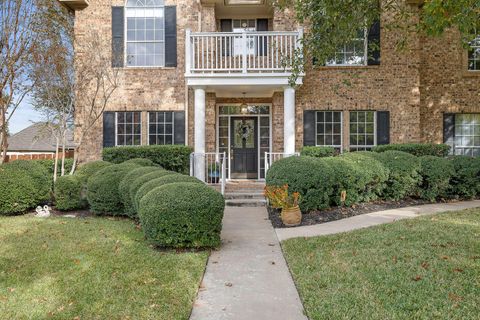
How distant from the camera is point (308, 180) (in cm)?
814

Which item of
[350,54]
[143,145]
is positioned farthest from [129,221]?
[350,54]

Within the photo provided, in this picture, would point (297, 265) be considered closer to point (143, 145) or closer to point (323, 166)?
point (323, 166)

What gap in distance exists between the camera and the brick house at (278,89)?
12.8m

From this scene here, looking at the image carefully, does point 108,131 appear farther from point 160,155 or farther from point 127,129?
point 160,155

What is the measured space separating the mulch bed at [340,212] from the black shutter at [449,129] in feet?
15.2

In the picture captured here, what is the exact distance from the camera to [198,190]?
5812 millimetres

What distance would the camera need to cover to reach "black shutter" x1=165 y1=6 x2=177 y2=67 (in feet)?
42.7

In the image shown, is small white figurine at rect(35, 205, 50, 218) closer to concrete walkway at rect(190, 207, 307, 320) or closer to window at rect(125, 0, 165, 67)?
concrete walkway at rect(190, 207, 307, 320)

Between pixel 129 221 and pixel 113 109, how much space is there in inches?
248

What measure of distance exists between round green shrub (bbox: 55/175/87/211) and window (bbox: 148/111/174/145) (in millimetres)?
4329

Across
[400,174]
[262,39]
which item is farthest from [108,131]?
[400,174]

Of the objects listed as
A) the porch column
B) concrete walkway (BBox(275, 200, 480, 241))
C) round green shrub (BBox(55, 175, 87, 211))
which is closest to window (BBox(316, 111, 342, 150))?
the porch column

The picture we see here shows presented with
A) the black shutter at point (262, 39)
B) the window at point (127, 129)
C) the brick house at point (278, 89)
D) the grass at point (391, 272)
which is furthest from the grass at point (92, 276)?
the black shutter at point (262, 39)

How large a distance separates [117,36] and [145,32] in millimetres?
986
